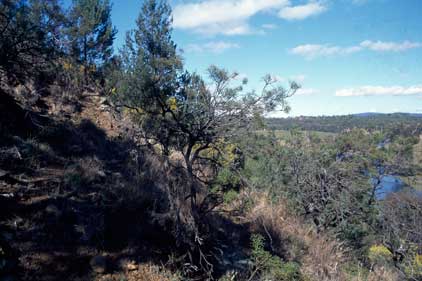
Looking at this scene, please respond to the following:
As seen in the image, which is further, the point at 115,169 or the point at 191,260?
the point at 115,169

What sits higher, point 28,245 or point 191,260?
point 28,245

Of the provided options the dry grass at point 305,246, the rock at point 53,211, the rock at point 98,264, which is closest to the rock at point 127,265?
the rock at point 98,264

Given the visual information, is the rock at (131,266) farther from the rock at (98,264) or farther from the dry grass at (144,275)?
the rock at (98,264)

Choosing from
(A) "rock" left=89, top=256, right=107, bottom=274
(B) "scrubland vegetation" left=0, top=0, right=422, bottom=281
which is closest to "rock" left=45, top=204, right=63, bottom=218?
(B) "scrubland vegetation" left=0, top=0, right=422, bottom=281

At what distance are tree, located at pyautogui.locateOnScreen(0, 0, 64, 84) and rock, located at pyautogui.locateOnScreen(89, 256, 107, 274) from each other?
3.04m

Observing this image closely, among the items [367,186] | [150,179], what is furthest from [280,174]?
[150,179]

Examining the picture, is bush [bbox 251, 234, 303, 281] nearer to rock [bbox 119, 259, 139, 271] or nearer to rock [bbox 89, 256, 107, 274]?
rock [bbox 119, 259, 139, 271]

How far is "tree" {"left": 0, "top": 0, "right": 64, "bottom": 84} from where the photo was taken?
3.67m

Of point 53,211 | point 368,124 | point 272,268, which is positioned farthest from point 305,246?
point 368,124

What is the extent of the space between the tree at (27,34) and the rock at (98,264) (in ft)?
9.99

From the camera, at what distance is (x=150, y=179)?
5203 mm

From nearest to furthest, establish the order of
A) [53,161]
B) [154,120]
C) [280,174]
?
[154,120] → [53,161] → [280,174]

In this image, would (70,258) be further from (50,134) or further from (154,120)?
(50,134)

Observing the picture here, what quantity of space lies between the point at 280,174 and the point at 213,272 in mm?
7176
